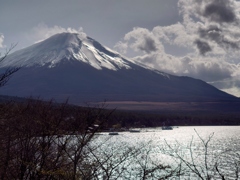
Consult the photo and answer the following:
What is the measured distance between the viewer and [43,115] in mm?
11938

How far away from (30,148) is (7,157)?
839mm

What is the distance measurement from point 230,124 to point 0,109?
16158 cm

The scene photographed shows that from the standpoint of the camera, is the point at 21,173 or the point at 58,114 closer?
the point at 21,173

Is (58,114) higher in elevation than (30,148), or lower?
higher

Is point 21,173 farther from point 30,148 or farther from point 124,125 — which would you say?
point 124,125

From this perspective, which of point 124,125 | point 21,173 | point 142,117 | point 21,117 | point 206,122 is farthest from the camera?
point 206,122

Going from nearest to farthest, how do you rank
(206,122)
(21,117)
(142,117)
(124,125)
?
(21,117), (124,125), (142,117), (206,122)

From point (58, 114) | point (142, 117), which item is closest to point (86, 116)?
point (58, 114)

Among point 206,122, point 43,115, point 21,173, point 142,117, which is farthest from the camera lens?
point 206,122

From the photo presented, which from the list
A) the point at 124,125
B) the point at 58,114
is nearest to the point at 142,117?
the point at 124,125

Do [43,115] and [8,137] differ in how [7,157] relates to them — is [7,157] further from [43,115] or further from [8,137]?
[43,115]

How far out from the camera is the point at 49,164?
38.0 feet


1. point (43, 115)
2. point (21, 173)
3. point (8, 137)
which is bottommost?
point (21, 173)

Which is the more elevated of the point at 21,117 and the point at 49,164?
the point at 21,117
